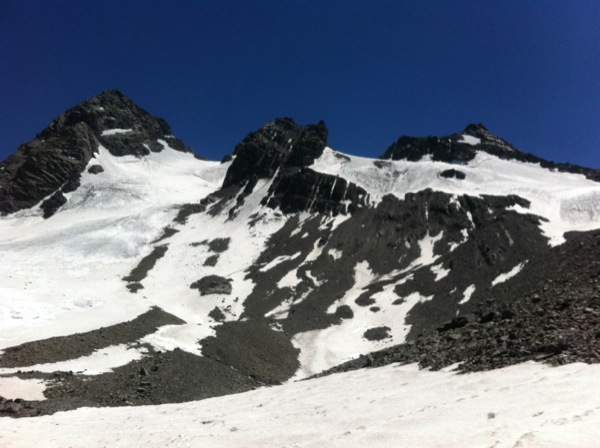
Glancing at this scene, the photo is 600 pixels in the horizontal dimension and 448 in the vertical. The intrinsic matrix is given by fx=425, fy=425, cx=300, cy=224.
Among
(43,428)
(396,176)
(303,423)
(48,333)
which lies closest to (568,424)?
(303,423)

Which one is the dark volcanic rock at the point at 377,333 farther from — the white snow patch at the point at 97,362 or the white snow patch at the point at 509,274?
the white snow patch at the point at 97,362

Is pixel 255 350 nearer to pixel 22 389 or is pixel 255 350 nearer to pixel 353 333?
pixel 353 333

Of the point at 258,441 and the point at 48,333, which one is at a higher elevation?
the point at 48,333

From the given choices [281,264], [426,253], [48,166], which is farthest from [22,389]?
[48,166]

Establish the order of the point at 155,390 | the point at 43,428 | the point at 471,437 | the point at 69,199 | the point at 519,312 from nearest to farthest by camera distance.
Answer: the point at 471,437 < the point at 43,428 < the point at 519,312 < the point at 155,390 < the point at 69,199

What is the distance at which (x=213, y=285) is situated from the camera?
7931cm

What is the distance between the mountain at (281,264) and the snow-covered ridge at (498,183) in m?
0.73

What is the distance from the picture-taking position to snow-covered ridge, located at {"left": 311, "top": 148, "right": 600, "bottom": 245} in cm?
9606

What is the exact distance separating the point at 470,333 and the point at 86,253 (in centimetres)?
9732

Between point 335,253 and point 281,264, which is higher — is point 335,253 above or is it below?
above

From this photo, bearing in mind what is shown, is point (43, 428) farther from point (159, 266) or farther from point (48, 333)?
point (159, 266)

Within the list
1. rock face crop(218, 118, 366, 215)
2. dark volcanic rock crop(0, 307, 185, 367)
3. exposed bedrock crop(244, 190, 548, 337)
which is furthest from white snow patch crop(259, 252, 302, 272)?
dark volcanic rock crop(0, 307, 185, 367)

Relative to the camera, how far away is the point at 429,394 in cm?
1247

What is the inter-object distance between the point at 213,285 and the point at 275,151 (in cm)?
7566
